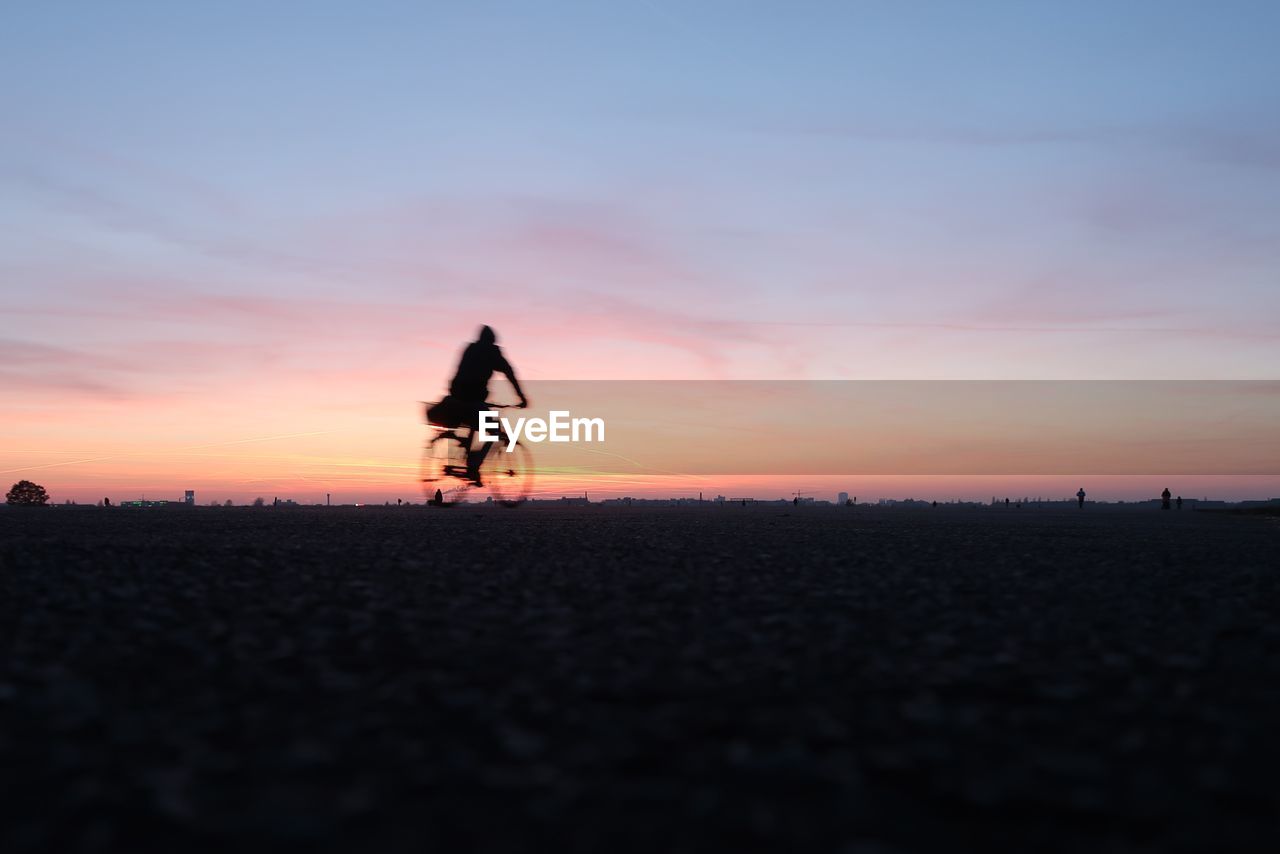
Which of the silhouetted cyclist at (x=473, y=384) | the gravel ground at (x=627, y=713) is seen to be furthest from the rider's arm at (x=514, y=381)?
the gravel ground at (x=627, y=713)

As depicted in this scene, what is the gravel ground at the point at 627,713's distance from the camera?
348cm

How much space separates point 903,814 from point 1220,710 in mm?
2412

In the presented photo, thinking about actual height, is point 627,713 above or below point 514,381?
below

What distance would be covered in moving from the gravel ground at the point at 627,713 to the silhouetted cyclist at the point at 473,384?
13.6 meters

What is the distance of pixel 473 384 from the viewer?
2344cm

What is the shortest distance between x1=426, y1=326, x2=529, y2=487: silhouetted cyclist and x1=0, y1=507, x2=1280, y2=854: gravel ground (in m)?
13.6

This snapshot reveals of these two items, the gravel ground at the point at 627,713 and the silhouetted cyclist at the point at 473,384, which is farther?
the silhouetted cyclist at the point at 473,384

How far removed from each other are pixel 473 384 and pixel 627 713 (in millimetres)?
19101

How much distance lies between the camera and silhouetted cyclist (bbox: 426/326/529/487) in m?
23.4

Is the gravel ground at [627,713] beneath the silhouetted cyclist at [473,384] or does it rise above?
beneath

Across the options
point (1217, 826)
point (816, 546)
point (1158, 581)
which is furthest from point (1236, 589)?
point (1217, 826)

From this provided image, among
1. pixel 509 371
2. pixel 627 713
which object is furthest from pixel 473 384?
pixel 627 713

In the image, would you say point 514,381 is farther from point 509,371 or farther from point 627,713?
point 627,713

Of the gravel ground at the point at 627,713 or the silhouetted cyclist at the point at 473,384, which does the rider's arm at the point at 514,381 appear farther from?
the gravel ground at the point at 627,713
